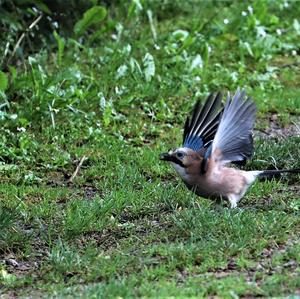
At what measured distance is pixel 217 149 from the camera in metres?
6.36

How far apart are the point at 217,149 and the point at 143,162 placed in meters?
1.52

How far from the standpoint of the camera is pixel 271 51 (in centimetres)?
1077

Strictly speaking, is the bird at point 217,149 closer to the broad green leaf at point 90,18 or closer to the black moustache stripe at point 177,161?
the black moustache stripe at point 177,161

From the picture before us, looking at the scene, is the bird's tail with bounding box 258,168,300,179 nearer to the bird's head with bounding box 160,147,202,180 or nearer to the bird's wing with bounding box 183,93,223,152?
the bird's wing with bounding box 183,93,223,152

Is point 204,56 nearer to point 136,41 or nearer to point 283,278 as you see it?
point 136,41

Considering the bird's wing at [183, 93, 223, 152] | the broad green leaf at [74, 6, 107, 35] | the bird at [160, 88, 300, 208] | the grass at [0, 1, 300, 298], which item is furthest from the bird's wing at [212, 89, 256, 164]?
the broad green leaf at [74, 6, 107, 35]

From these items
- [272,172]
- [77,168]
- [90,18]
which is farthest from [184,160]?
[90,18]

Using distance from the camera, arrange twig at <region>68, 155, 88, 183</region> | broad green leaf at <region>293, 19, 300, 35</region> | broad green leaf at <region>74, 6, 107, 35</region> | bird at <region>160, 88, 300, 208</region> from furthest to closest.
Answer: broad green leaf at <region>293, 19, 300, 35</region> → broad green leaf at <region>74, 6, 107, 35</region> → twig at <region>68, 155, 88, 183</region> → bird at <region>160, 88, 300, 208</region>

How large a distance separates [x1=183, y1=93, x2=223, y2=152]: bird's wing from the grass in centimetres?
41

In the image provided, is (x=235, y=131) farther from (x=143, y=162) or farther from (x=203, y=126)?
(x=143, y=162)

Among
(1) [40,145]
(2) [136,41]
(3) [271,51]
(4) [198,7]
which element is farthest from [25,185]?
(4) [198,7]

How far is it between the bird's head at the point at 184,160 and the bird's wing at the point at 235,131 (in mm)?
162

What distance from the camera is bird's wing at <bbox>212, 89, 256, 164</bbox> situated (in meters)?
6.27

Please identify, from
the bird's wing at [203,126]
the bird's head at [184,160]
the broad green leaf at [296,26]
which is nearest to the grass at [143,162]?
the broad green leaf at [296,26]
